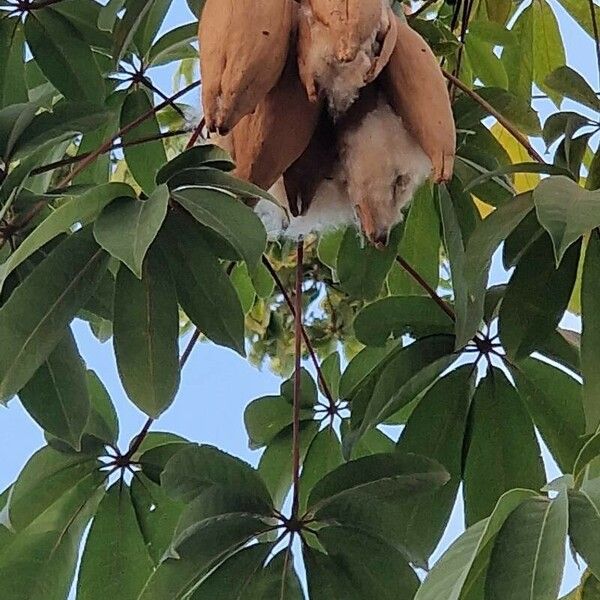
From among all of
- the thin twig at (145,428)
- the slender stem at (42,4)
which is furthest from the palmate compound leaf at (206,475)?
the slender stem at (42,4)

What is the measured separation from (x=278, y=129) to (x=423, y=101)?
8cm

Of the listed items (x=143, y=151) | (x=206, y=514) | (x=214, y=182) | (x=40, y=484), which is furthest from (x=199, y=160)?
(x=143, y=151)

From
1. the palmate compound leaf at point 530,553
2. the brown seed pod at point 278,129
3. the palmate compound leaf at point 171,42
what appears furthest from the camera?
the palmate compound leaf at point 171,42

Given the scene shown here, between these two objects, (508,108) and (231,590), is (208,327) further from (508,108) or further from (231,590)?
(508,108)

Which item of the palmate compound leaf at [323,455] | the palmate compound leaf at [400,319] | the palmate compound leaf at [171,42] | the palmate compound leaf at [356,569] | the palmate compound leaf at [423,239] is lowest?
the palmate compound leaf at [356,569]

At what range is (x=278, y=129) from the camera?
2.29 ft

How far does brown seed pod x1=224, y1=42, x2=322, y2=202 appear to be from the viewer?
70 cm

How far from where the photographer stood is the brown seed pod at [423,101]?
2.24 ft

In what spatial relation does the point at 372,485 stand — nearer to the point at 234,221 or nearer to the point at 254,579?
the point at 254,579

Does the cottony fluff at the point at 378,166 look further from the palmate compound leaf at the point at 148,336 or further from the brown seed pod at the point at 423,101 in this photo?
the palmate compound leaf at the point at 148,336

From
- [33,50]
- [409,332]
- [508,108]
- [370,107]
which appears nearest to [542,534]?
[370,107]

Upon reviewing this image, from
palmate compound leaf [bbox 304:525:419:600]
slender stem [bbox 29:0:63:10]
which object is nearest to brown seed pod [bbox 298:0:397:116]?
palmate compound leaf [bbox 304:525:419:600]

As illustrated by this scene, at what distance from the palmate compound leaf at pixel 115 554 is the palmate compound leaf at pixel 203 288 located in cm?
21

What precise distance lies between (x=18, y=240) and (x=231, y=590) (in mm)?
282
